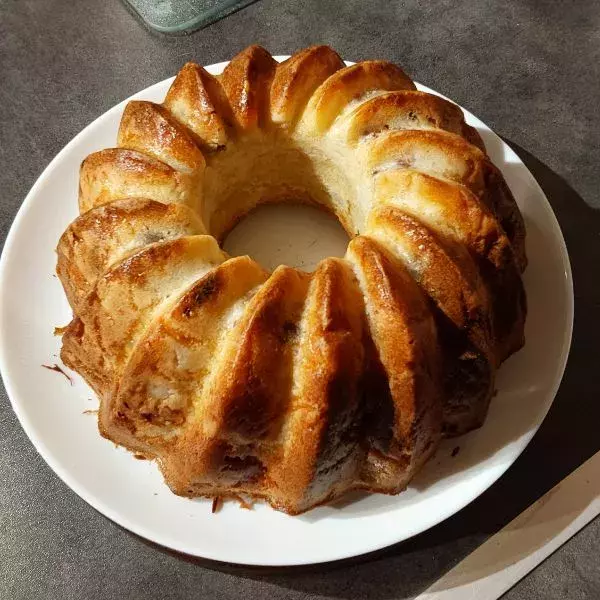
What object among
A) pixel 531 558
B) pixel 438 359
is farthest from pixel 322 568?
pixel 438 359

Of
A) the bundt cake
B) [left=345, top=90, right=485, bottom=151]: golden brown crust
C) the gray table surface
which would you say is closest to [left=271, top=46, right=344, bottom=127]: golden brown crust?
the bundt cake

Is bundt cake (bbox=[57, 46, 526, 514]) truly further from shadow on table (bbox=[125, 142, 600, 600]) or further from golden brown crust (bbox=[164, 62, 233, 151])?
shadow on table (bbox=[125, 142, 600, 600])

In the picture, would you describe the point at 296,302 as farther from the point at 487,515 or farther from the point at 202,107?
the point at 487,515

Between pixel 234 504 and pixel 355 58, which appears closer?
pixel 234 504

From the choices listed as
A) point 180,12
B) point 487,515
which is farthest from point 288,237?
point 180,12

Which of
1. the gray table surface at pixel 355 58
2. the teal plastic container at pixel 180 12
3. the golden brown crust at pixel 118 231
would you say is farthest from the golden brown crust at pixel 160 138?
the teal plastic container at pixel 180 12

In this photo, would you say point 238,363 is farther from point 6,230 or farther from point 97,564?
point 6,230
